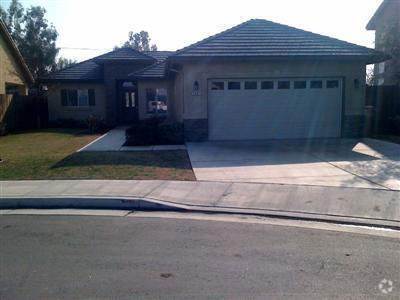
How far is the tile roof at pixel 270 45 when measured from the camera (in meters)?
16.0

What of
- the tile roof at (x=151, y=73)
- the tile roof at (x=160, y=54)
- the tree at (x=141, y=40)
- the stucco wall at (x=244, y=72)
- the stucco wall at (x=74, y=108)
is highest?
the tree at (x=141, y=40)

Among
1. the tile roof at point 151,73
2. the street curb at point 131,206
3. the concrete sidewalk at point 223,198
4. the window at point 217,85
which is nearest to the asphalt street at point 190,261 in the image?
the street curb at point 131,206

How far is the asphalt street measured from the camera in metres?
4.36

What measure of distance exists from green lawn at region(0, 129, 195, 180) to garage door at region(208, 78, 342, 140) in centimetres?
323

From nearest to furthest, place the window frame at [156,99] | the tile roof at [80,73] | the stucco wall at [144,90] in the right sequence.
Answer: the stucco wall at [144,90] < the window frame at [156,99] < the tile roof at [80,73]

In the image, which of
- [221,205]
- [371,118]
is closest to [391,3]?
[371,118]

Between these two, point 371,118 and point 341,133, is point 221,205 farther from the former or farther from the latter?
point 371,118

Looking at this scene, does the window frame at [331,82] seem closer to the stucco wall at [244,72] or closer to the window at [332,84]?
the window at [332,84]

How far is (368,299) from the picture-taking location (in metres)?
4.12

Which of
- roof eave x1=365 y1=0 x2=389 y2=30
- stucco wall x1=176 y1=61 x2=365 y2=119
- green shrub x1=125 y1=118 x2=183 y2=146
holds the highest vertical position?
roof eave x1=365 y1=0 x2=389 y2=30

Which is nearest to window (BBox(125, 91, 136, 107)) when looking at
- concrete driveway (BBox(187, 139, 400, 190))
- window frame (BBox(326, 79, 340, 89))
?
concrete driveway (BBox(187, 139, 400, 190))

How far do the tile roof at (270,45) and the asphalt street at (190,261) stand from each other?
34.0 ft

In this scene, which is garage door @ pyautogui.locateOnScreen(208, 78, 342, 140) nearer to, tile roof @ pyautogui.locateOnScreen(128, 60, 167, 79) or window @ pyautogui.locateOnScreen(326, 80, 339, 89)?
window @ pyautogui.locateOnScreen(326, 80, 339, 89)

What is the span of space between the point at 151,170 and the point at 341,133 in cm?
959
